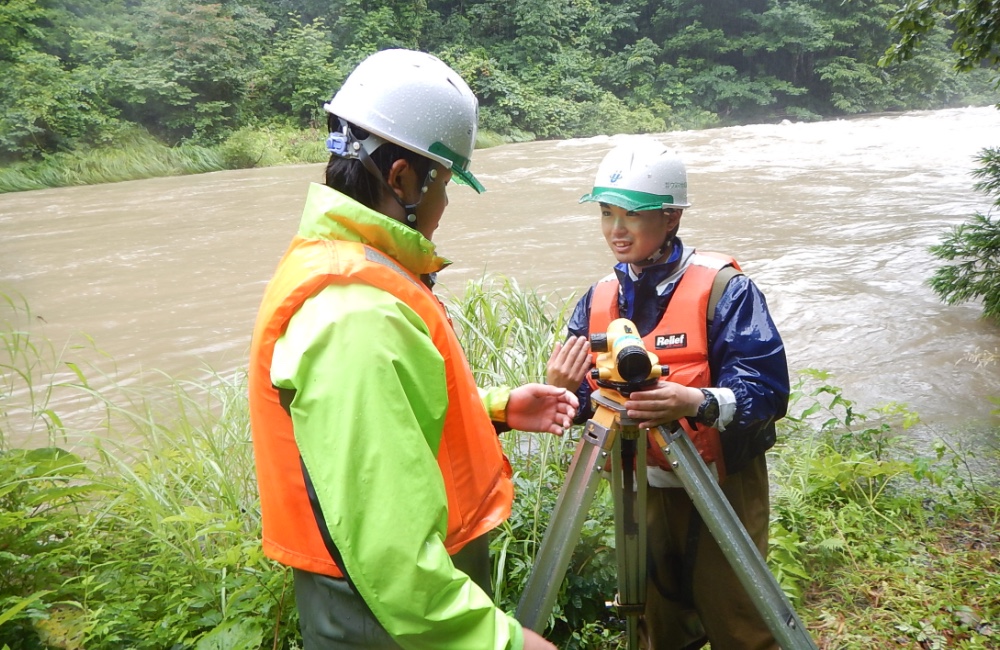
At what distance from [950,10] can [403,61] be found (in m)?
3.39

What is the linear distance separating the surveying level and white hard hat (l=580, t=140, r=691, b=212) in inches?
20.7

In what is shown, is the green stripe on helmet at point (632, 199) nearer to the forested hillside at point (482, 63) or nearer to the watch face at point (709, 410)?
the watch face at point (709, 410)

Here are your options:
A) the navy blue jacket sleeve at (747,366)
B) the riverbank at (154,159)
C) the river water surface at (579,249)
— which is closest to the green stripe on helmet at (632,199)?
the navy blue jacket sleeve at (747,366)

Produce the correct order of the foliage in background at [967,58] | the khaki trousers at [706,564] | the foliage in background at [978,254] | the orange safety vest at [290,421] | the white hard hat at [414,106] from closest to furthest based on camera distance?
the orange safety vest at [290,421] → the white hard hat at [414,106] → the khaki trousers at [706,564] → the foliage in background at [967,58] → the foliage in background at [978,254]

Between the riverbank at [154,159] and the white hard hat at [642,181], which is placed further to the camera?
the riverbank at [154,159]

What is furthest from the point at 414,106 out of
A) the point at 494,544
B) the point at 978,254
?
the point at 978,254

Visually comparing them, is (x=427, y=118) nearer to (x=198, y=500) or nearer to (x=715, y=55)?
(x=198, y=500)

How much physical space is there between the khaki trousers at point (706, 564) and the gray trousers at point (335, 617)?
1.05 metres

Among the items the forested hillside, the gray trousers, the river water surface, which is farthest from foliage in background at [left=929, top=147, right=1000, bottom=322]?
the forested hillside

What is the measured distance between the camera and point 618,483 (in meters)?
1.62

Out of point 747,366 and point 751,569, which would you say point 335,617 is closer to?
point 751,569

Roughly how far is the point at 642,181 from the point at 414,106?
0.88 metres

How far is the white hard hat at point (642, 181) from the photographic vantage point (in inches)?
76.2

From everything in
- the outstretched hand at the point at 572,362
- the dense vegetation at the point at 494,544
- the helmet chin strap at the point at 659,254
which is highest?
the helmet chin strap at the point at 659,254
